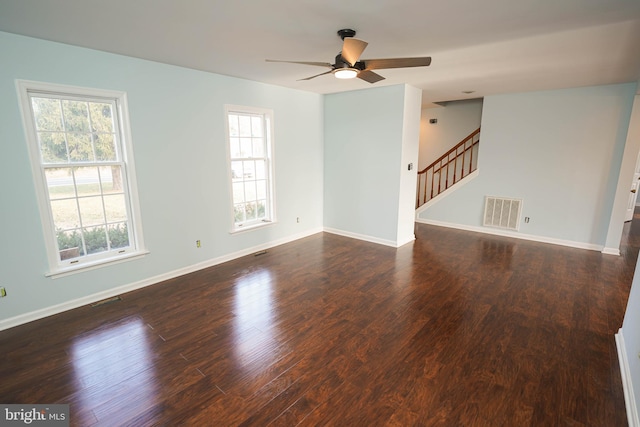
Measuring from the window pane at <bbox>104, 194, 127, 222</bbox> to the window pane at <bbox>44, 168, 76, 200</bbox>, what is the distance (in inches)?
12.7

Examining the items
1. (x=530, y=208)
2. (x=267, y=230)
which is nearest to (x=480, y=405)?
(x=267, y=230)

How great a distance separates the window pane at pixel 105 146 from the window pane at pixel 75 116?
13 cm

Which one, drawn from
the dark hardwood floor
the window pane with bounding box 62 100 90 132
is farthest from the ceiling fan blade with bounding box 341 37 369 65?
the window pane with bounding box 62 100 90 132

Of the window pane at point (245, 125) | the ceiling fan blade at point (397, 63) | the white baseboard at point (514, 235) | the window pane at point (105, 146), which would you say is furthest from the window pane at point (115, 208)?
the white baseboard at point (514, 235)

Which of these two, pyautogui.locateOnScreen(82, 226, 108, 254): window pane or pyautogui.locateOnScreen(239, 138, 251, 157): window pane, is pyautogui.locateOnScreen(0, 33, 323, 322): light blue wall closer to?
pyautogui.locateOnScreen(82, 226, 108, 254): window pane

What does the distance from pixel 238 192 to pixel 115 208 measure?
1.67 metres

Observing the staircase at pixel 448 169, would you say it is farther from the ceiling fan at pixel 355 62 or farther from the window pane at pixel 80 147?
the window pane at pixel 80 147

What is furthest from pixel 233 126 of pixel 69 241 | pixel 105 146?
pixel 69 241

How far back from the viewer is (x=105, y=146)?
333 centimetres

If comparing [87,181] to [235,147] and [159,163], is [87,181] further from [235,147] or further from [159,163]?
[235,147]

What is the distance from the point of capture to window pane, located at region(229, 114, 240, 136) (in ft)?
14.7

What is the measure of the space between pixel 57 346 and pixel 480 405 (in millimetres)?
3381

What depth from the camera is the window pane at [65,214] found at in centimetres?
307

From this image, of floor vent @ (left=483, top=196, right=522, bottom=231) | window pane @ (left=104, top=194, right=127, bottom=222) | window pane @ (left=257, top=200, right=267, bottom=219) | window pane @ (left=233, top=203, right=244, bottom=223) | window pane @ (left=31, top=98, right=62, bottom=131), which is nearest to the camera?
window pane @ (left=31, top=98, right=62, bottom=131)
